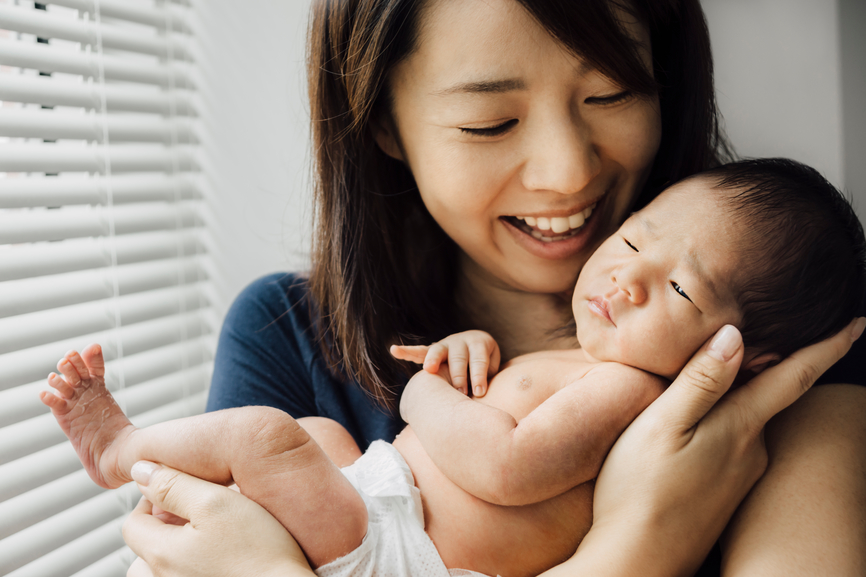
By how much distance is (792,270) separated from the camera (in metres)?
1.01

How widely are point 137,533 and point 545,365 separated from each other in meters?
0.82

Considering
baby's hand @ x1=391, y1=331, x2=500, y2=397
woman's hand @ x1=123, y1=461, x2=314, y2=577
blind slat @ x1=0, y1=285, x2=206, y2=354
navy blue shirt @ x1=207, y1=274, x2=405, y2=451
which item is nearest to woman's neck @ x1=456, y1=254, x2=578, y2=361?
baby's hand @ x1=391, y1=331, x2=500, y2=397

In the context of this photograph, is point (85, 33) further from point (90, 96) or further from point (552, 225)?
point (552, 225)

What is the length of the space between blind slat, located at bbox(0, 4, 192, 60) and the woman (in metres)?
0.75

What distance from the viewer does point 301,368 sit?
4.87 feet

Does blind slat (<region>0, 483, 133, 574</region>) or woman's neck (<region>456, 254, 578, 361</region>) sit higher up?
woman's neck (<region>456, 254, 578, 361</region>)

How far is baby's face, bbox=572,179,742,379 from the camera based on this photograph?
1019 millimetres

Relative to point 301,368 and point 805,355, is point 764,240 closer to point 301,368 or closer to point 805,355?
point 805,355

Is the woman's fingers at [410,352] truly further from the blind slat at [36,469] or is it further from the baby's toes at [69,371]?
the blind slat at [36,469]

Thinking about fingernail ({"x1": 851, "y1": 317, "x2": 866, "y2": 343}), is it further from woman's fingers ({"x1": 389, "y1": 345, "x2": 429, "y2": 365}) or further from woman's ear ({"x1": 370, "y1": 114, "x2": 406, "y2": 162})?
woman's ear ({"x1": 370, "y1": 114, "x2": 406, "y2": 162})

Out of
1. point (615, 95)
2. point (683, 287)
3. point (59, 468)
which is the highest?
point (615, 95)

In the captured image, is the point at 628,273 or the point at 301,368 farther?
the point at 301,368

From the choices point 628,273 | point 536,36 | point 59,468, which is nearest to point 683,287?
point 628,273

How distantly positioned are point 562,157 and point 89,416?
3.33ft
